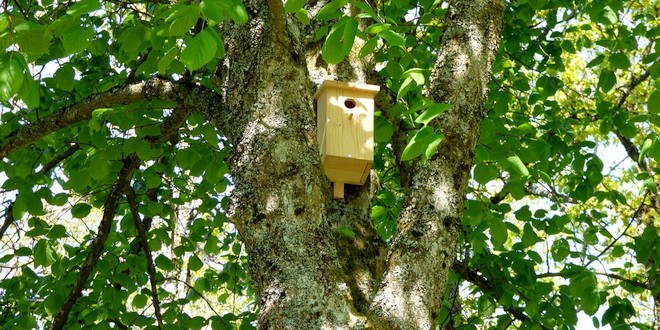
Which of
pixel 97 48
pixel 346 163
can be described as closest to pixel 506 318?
pixel 346 163

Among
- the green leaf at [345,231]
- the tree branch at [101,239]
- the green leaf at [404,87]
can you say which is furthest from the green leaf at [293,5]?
the tree branch at [101,239]

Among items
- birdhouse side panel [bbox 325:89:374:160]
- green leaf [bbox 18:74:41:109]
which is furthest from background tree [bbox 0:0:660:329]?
birdhouse side panel [bbox 325:89:374:160]

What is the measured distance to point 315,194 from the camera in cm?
251

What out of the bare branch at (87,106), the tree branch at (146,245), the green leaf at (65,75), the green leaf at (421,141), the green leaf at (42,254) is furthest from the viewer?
the tree branch at (146,245)

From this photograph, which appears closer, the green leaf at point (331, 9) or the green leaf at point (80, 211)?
the green leaf at point (331, 9)

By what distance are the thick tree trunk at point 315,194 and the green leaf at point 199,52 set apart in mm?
469

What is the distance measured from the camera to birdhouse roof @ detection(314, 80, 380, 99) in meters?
3.04

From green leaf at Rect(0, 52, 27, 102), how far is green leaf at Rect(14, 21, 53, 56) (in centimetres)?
22

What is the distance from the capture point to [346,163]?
301 centimetres

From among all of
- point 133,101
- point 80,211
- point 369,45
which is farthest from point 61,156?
point 369,45

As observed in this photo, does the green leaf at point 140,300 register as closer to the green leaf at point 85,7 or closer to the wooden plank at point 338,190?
the wooden plank at point 338,190

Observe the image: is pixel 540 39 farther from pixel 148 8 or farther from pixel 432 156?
pixel 432 156

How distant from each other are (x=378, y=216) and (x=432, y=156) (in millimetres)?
1753

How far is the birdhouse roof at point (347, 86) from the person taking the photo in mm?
3045
